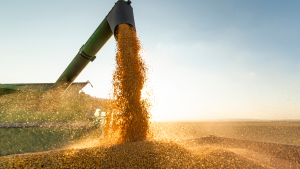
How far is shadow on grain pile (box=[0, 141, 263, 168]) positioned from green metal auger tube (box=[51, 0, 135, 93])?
Answer: 234 centimetres

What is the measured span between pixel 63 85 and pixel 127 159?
3.66 m

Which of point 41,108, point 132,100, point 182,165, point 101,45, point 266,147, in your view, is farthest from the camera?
point 41,108

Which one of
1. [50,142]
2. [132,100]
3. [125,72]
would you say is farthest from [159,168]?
[50,142]

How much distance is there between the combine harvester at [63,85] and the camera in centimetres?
296

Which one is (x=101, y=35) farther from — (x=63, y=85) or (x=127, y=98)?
(x=63, y=85)

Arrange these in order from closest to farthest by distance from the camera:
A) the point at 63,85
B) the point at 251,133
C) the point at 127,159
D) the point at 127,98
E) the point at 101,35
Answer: the point at 127,159 → the point at 127,98 → the point at 101,35 → the point at 63,85 → the point at 251,133

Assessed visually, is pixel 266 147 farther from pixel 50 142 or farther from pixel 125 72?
pixel 50 142

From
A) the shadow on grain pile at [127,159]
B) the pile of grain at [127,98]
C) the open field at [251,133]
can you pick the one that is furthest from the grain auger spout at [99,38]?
the open field at [251,133]

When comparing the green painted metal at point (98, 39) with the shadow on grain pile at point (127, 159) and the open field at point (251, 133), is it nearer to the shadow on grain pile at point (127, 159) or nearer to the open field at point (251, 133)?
the shadow on grain pile at point (127, 159)

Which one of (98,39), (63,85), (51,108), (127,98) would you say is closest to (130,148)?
(127,98)

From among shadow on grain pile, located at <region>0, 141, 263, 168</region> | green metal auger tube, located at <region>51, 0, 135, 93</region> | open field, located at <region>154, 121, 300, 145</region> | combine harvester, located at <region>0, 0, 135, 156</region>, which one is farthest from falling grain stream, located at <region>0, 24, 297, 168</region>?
open field, located at <region>154, 121, 300, 145</region>

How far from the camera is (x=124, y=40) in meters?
2.79

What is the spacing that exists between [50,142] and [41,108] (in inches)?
47.8

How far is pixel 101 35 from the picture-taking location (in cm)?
309
